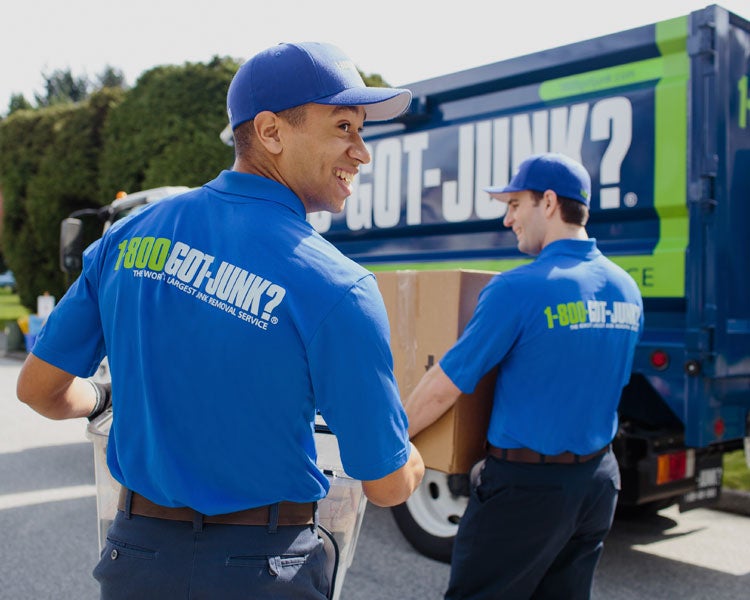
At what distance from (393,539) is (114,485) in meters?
3.43

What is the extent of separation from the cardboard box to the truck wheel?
3.60ft

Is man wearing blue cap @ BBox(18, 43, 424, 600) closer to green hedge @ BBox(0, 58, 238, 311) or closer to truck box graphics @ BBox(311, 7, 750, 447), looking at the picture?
truck box graphics @ BBox(311, 7, 750, 447)

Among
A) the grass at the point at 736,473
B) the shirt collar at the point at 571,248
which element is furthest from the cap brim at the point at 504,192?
the grass at the point at 736,473

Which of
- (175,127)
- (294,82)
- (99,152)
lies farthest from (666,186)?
(99,152)

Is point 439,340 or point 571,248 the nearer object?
point 571,248

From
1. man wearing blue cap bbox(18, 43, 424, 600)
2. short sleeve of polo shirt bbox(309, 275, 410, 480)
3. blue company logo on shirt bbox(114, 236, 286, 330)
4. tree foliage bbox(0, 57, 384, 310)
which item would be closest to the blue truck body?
man wearing blue cap bbox(18, 43, 424, 600)

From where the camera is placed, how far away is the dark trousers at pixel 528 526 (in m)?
2.44

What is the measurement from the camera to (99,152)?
18.4m

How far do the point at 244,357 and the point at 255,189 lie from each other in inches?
12.9

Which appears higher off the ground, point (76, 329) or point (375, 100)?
point (375, 100)

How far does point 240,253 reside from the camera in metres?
1.38

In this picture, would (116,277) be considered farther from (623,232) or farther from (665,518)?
(665,518)

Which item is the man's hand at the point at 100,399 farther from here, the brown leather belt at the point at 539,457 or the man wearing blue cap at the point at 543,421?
the brown leather belt at the point at 539,457

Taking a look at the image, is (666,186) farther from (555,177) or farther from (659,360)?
(555,177)
